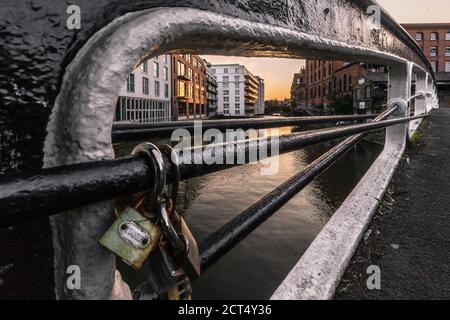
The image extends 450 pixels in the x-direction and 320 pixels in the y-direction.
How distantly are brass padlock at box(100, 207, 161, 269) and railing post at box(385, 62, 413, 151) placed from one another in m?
4.43

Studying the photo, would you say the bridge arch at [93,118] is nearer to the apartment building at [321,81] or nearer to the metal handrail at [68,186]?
the metal handrail at [68,186]

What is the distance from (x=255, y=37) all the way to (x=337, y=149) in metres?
1.44

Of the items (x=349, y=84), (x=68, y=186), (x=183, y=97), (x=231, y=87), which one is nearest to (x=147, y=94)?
(x=183, y=97)

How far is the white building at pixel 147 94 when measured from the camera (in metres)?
28.2

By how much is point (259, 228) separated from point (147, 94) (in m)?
28.2

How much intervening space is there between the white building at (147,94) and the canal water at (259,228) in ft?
43.0

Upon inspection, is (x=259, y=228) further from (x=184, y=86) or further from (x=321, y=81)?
(x=321, y=81)

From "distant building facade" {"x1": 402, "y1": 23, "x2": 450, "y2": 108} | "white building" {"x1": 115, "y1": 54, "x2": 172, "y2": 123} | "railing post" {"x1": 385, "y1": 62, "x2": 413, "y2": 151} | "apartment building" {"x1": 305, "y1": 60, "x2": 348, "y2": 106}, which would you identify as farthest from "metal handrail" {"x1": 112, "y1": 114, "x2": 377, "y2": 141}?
"distant building facade" {"x1": 402, "y1": 23, "x2": 450, "y2": 108}

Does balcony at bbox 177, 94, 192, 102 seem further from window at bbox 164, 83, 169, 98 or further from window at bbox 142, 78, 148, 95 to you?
window at bbox 142, 78, 148, 95

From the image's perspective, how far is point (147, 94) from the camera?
33625mm

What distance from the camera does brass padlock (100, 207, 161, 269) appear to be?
21.9 inches

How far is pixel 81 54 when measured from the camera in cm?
61

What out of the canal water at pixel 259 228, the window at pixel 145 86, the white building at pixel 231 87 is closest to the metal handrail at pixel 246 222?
the canal water at pixel 259 228
